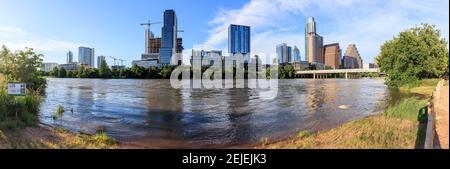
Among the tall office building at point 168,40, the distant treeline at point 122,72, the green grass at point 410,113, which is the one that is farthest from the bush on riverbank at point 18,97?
the tall office building at point 168,40

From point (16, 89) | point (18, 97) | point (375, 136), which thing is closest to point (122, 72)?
point (18, 97)

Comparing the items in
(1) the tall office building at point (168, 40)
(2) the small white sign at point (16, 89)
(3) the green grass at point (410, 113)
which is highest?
(1) the tall office building at point (168, 40)

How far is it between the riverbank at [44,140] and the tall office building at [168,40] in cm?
8131

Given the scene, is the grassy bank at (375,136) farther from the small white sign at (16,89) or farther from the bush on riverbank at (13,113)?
the small white sign at (16,89)

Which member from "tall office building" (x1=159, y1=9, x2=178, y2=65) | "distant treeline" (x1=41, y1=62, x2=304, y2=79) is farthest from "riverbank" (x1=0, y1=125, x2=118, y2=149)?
"tall office building" (x1=159, y1=9, x2=178, y2=65)

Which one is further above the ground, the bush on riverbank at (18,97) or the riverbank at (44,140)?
the bush on riverbank at (18,97)

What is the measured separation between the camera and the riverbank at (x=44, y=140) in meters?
9.03

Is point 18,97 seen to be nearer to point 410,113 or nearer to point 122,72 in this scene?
point 410,113

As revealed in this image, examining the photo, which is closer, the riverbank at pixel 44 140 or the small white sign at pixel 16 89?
the riverbank at pixel 44 140

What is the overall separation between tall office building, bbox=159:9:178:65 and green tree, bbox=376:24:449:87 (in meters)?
60.3

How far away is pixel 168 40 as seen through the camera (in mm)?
100500

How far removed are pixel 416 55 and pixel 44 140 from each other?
38.5 m
